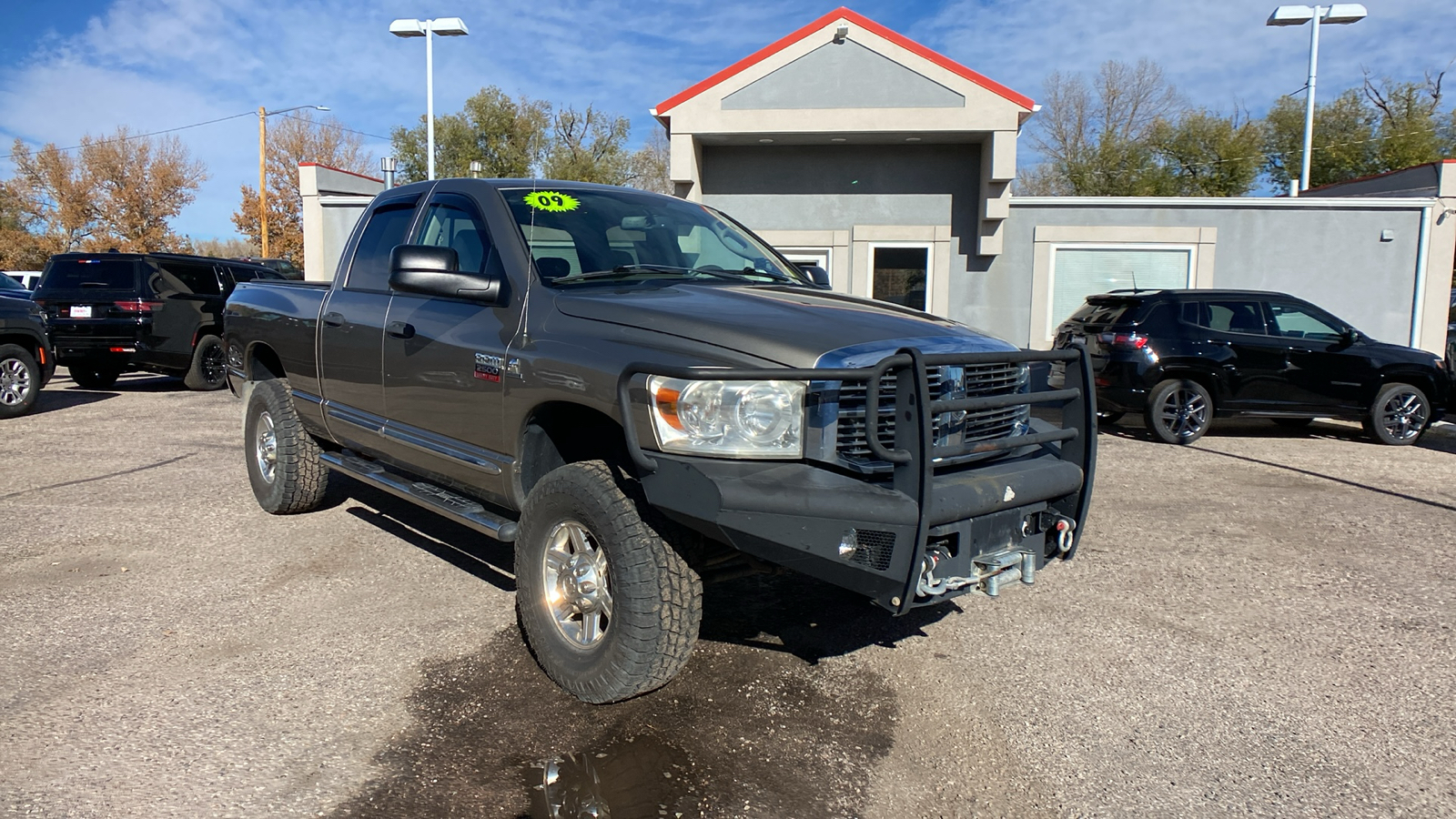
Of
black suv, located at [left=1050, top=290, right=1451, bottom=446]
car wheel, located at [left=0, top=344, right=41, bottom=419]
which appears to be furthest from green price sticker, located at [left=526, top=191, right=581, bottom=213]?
car wheel, located at [left=0, top=344, right=41, bottom=419]

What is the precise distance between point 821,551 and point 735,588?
211 cm

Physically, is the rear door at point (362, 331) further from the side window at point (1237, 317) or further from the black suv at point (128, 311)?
the side window at point (1237, 317)

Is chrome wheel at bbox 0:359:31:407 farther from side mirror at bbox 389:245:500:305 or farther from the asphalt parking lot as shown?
side mirror at bbox 389:245:500:305

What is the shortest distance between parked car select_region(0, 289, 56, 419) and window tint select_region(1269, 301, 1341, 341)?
1380 centimetres

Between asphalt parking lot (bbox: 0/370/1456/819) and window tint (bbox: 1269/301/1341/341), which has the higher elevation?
window tint (bbox: 1269/301/1341/341)

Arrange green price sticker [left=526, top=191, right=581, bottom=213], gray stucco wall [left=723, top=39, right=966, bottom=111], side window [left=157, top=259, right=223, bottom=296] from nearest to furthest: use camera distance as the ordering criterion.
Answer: green price sticker [left=526, top=191, right=581, bottom=213], side window [left=157, top=259, right=223, bottom=296], gray stucco wall [left=723, top=39, right=966, bottom=111]

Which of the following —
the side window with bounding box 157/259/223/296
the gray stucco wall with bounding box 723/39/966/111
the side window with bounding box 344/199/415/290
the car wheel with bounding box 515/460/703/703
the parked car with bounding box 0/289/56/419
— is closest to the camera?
the car wheel with bounding box 515/460/703/703

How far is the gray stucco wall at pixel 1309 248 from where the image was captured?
49.1 feet

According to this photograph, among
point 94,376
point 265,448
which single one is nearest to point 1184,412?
point 265,448

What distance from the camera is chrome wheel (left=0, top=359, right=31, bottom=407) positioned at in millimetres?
10844

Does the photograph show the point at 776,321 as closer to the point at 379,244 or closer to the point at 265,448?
the point at 379,244

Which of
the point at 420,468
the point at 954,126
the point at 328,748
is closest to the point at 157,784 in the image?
the point at 328,748

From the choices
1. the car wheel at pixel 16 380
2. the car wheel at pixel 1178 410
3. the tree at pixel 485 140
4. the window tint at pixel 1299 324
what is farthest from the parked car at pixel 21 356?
the tree at pixel 485 140

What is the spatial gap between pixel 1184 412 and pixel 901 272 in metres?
6.36
